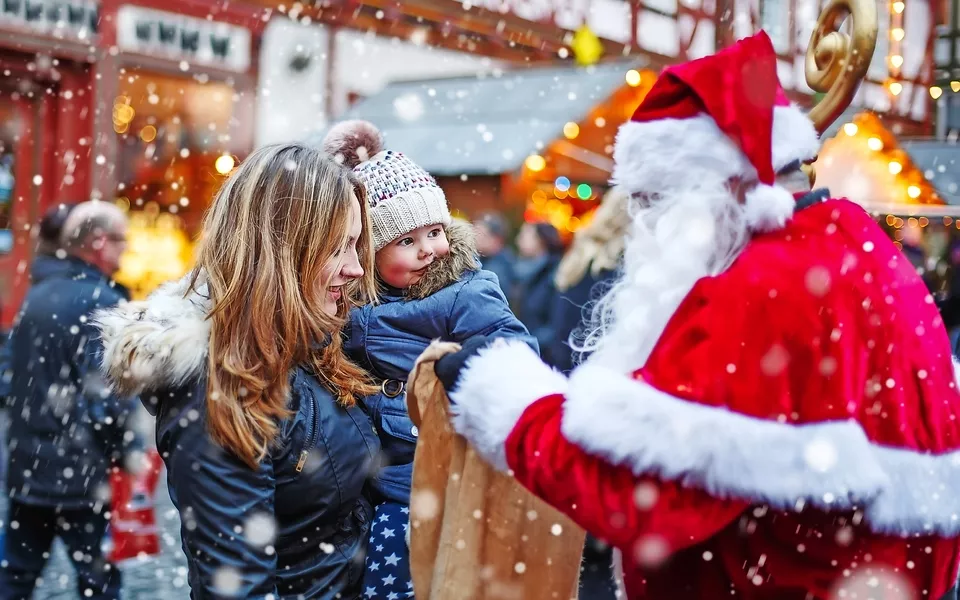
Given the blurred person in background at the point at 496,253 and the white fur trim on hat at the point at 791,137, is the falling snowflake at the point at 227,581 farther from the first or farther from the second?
the blurred person in background at the point at 496,253

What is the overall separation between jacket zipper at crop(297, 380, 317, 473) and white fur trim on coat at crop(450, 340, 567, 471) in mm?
283

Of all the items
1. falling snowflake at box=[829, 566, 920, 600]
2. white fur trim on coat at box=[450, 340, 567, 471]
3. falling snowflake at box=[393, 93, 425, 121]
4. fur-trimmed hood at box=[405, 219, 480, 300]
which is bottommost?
falling snowflake at box=[829, 566, 920, 600]

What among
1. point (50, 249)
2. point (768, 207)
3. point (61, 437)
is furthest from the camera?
point (50, 249)

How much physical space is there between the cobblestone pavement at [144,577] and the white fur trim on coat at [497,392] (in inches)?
138

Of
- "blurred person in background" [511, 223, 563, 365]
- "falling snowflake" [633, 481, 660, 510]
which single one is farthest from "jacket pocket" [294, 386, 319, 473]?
"blurred person in background" [511, 223, 563, 365]

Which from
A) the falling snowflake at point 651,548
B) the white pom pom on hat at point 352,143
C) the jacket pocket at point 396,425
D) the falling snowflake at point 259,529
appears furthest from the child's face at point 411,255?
the falling snowflake at point 651,548

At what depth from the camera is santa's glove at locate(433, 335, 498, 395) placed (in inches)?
87.5

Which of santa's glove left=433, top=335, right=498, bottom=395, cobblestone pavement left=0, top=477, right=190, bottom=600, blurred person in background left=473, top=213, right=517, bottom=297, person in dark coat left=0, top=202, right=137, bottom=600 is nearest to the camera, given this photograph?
santa's glove left=433, top=335, right=498, bottom=395

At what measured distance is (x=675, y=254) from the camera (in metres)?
2.07

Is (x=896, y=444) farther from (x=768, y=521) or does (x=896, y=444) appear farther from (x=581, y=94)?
(x=581, y=94)

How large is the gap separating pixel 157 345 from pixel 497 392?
2.14 ft

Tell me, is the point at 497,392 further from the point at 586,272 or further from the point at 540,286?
the point at 540,286

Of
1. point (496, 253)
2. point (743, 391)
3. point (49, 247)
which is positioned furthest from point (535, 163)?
point (743, 391)

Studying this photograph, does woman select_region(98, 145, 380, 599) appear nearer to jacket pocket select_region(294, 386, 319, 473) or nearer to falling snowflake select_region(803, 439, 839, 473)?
jacket pocket select_region(294, 386, 319, 473)
